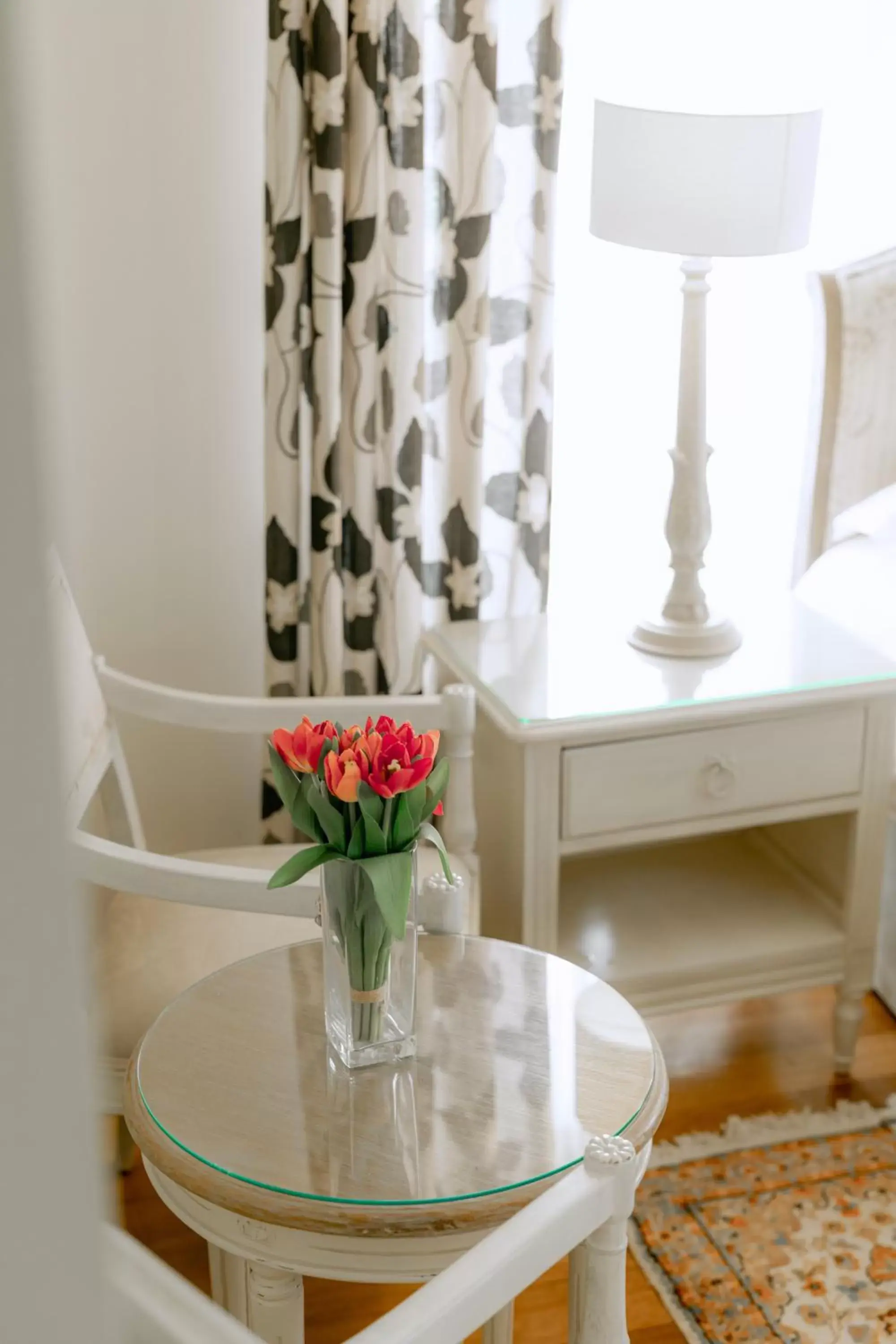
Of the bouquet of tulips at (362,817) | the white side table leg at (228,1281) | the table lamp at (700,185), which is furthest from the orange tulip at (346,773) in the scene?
the table lamp at (700,185)

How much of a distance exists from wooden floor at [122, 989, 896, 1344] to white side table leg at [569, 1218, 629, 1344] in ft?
2.15

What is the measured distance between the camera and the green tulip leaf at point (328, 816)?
126 cm

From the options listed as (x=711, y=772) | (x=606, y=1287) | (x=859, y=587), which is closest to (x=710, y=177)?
(x=711, y=772)

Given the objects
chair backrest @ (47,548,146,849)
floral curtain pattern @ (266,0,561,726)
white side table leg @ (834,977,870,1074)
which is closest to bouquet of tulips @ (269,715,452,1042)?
chair backrest @ (47,548,146,849)

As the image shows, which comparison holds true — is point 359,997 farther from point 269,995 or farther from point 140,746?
point 140,746

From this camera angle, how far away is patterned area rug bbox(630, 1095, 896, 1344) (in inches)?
69.7

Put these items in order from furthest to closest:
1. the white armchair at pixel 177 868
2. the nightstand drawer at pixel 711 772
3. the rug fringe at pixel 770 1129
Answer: the rug fringe at pixel 770 1129, the nightstand drawer at pixel 711 772, the white armchair at pixel 177 868

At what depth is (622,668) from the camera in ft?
6.88

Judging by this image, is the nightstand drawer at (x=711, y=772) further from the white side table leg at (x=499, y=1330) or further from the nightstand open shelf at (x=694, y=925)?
the white side table leg at (x=499, y=1330)

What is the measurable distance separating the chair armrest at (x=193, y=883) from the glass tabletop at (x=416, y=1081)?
0.07 m

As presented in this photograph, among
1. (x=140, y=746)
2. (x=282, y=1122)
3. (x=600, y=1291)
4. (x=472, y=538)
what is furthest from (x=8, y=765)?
(x=140, y=746)

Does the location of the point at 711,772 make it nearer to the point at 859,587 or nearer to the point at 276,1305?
the point at 859,587

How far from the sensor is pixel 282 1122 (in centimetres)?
130

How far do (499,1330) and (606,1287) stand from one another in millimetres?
418
